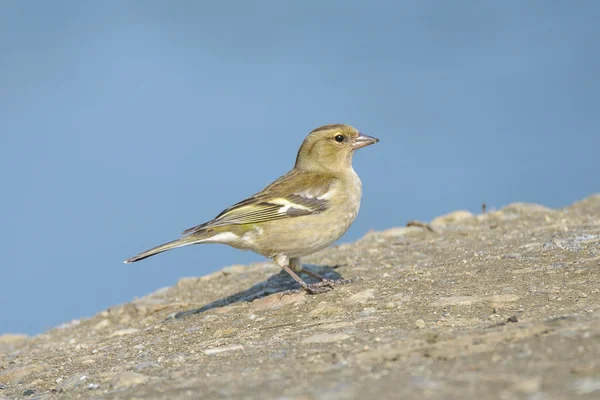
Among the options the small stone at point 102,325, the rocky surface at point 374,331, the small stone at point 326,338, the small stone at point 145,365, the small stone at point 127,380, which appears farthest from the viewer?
the small stone at point 102,325

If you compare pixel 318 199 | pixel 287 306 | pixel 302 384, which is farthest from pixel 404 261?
pixel 302 384

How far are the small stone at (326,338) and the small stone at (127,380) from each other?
115 cm

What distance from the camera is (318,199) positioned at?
8117 mm

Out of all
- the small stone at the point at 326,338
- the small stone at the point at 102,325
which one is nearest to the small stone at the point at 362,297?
the small stone at the point at 326,338

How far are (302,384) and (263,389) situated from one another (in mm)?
213

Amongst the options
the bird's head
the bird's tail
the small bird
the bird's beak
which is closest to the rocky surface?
the small bird

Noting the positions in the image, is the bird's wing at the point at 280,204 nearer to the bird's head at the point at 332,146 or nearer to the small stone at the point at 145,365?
the bird's head at the point at 332,146

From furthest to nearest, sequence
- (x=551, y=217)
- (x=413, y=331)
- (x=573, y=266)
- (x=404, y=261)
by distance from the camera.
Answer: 1. (x=551, y=217)
2. (x=404, y=261)
3. (x=573, y=266)
4. (x=413, y=331)

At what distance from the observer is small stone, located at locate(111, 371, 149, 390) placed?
16.6 feet

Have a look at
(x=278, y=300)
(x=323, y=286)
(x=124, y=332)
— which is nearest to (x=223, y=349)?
(x=278, y=300)

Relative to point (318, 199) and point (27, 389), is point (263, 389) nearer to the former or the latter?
point (27, 389)

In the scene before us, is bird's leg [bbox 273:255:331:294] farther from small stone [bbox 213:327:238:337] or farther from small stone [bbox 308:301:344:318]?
small stone [bbox 213:327:238:337]

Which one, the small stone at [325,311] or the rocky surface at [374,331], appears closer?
the rocky surface at [374,331]

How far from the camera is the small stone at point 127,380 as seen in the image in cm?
507
